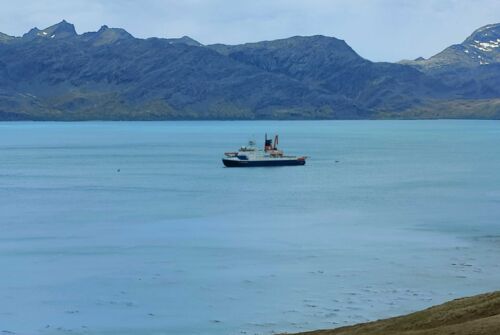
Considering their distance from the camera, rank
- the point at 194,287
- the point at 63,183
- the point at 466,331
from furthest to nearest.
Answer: the point at 63,183 < the point at 194,287 < the point at 466,331

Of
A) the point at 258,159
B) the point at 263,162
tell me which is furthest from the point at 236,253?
the point at 258,159

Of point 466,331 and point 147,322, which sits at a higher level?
point 466,331

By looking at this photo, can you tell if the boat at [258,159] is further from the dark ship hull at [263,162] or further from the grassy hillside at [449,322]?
the grassy hillside at [449,322]

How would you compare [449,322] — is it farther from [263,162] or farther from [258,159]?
[258,159]

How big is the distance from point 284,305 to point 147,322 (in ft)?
24.9

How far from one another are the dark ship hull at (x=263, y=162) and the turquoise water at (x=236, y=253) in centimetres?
3438

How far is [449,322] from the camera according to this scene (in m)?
35.9

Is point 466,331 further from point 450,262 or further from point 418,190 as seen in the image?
point 418,190

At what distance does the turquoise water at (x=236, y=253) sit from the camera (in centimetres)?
4884

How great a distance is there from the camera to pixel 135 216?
92.6m

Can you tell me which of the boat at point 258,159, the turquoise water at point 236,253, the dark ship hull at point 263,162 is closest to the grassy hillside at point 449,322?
the turquoise water at point 236,253

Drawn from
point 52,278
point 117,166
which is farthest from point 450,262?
point 117,166

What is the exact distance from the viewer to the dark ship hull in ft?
557

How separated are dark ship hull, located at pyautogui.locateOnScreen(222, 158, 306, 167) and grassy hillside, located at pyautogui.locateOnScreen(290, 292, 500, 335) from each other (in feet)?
425
